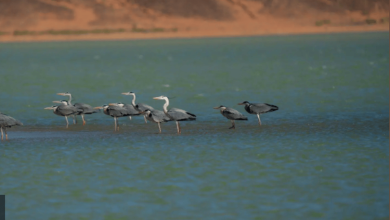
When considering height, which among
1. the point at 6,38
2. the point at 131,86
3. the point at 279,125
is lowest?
the point at 279,125

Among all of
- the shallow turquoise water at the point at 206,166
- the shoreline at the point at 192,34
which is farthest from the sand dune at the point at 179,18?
the shallow turquoise water at the point at 206,166

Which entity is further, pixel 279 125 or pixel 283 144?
pixel 279 125

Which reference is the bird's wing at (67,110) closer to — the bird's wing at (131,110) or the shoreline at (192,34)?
the bird's wing at (131,110)

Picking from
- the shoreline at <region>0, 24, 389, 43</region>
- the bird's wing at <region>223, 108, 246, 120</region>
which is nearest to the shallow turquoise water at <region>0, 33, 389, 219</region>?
the bird's wing at <region>223, 108, 246, 120</region>

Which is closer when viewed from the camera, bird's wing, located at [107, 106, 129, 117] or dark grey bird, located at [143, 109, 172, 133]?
dark grey bird, located at [143, 109, 172, 133]

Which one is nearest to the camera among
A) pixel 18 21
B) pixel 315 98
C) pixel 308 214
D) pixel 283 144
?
pixel 308 214

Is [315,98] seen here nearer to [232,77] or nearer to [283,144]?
[283,144]

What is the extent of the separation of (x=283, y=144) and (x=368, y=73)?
38.5 m

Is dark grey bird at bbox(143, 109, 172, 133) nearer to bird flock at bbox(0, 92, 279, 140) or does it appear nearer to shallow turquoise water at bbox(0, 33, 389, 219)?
bird flock at bbox(0, 92, 279, 140)

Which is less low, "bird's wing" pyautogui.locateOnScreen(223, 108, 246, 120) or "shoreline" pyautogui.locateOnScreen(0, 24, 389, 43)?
"shoreline" pyautogui.locateOnScreen(0, 24, 389, 43)

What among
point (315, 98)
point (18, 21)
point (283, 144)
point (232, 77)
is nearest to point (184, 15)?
point (18, 21)

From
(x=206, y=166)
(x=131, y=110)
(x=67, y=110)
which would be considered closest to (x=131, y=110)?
(x=131, y=110)

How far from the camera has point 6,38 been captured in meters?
192

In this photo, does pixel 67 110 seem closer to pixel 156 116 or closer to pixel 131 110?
pixel 131 110
